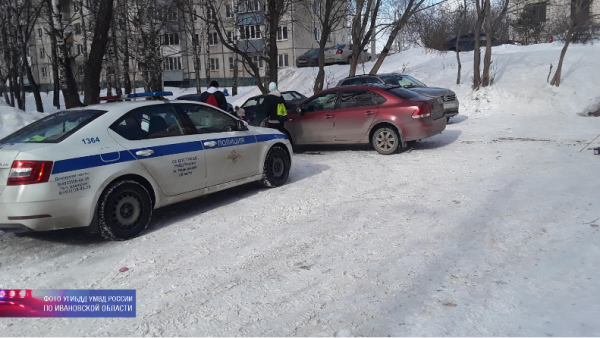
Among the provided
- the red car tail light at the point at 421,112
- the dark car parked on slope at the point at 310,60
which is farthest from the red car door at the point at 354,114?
the dark car parked on slope at the point at 310,60

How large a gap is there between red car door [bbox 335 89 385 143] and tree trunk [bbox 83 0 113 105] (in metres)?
6.38

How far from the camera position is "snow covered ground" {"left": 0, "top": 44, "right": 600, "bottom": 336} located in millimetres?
3566

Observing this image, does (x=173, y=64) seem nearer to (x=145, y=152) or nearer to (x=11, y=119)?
(x=11, y=119)

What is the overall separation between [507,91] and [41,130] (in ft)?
51.2

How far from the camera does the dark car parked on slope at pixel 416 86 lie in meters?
14.3

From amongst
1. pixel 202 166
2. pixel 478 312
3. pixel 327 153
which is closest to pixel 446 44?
pixel 327 153

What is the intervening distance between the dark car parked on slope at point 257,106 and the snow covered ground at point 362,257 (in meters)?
3.13

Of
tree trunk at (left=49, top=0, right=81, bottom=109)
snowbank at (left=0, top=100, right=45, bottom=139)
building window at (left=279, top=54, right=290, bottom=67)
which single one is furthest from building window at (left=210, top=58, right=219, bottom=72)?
snowbank at (left=0, top=100, right=45, bottom=139)

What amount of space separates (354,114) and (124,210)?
624 cm

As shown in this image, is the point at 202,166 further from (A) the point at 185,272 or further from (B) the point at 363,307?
(B) the point at 363,307

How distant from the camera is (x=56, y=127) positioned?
18.0 ft

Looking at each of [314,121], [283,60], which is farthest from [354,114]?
[283,60]

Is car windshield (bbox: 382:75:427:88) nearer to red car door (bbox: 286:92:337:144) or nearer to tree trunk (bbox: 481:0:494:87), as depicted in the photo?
tree trunk (bbox: 481:0:494:87)

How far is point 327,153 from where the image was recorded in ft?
36.8
